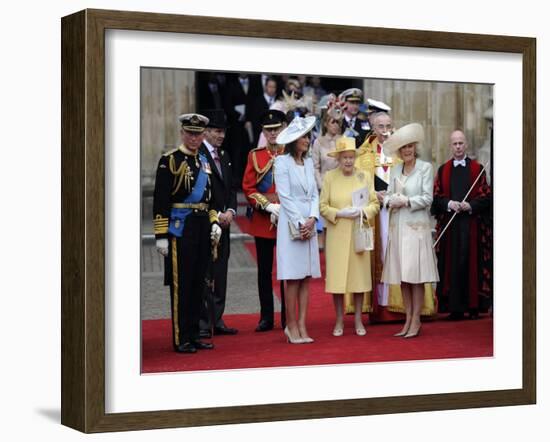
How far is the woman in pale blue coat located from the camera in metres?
12.0

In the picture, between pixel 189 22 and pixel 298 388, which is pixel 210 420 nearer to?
pixel 298 388

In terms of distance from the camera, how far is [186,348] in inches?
451

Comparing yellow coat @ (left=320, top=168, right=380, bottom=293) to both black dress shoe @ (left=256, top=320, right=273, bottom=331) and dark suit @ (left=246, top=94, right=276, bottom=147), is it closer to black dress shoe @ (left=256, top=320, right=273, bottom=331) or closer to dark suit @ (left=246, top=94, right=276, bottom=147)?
black dress shoe @ (left=256, top=320, right=273, bottom=331)

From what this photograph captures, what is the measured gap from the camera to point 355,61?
38.3 feet

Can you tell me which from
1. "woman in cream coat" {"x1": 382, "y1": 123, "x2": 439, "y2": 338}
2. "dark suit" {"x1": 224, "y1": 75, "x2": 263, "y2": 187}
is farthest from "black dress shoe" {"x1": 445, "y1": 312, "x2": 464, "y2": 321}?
"dark suit" {"x1": 224, "y1": 75, "x2": 263, "y2": 187}

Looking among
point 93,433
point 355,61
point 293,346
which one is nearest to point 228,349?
point 293,346

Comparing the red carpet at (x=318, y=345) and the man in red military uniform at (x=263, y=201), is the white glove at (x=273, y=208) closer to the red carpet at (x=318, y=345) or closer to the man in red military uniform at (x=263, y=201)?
the man in red military uniform at (x=263, y=201)

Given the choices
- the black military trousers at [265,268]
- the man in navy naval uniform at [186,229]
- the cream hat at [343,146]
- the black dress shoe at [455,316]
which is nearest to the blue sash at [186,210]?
the man in navy naval uniform at [186,229]

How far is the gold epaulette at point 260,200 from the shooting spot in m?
12.3

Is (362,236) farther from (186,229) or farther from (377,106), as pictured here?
(186,229)

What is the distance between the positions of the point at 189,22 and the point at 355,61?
131 centimetres

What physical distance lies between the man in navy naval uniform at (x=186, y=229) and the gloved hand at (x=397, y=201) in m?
1.43

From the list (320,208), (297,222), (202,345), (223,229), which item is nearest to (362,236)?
(320,208)

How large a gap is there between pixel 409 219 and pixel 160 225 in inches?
80.0
